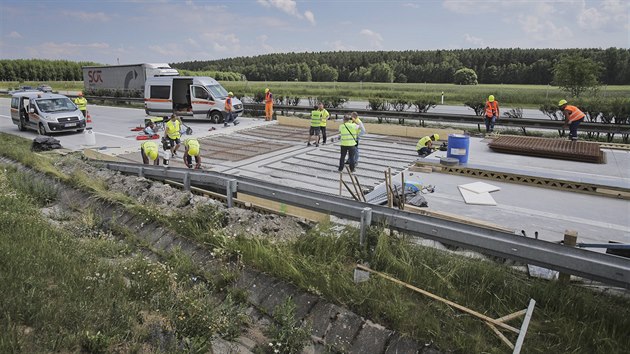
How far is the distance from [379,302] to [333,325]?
18.0 inches

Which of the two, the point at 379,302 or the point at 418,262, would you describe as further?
the point at 418,262

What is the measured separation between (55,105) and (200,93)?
22.0ft

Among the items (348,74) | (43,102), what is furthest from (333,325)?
(348,74)

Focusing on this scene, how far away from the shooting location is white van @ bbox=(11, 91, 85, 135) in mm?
18750

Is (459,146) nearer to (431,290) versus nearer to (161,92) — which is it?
(431,290)

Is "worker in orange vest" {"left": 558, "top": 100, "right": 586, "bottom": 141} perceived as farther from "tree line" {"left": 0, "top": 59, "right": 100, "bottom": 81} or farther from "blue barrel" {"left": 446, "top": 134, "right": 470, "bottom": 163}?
"tree line" {"left": 0, "top": 59, "right": 100, "bottom": 81}

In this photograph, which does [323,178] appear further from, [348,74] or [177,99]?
[348,74]

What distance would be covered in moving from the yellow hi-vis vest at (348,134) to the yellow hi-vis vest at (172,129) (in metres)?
5.32

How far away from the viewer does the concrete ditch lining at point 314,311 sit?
345 cm

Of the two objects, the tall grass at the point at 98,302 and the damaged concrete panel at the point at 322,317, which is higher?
the tall grass at the point at 98,302

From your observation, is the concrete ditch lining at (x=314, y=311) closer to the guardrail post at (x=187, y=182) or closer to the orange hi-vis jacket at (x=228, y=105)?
the guardrail post at (x=187, y=182)

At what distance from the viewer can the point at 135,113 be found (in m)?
28.4

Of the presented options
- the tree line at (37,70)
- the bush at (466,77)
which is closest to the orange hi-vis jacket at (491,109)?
the bush at (466,77)

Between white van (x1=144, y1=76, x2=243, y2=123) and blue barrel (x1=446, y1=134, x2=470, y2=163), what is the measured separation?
12.9 metres
